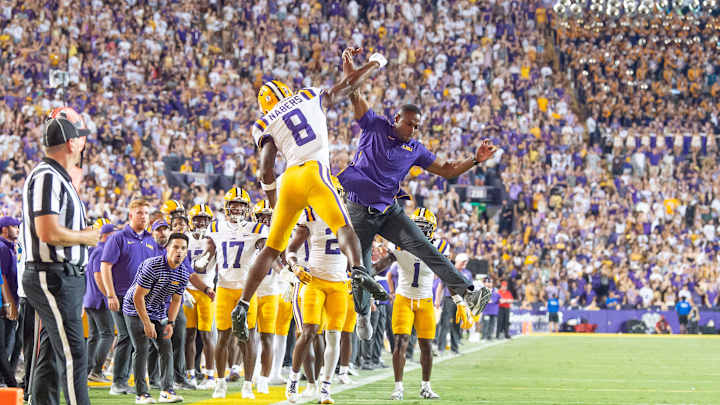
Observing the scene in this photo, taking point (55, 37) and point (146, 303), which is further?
point (55, 37)

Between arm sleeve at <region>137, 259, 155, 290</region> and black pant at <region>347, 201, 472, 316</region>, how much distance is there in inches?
106

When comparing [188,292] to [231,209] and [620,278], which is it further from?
[620,278]

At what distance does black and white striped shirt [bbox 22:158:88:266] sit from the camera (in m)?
6.40

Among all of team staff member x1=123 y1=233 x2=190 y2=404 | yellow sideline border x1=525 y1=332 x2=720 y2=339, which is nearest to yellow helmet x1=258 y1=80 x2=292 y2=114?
team staff member x1=123 y1=233 x2=190 y2=404

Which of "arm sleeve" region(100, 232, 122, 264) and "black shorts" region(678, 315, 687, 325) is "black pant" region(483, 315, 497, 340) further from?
"arm sleeve" region(100, 232, 122, 264)

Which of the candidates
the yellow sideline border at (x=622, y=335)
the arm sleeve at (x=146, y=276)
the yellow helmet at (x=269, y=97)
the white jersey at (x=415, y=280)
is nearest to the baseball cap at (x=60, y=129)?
the yellow helmet at (x=269, y=97)

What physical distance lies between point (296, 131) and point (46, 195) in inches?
98.5

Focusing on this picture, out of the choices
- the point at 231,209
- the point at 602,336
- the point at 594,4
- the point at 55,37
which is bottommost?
the point at 602,336

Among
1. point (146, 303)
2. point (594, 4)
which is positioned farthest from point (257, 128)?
point (594, 4)

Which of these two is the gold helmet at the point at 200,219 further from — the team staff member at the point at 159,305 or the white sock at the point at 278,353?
the team staff member at the point at 159,305

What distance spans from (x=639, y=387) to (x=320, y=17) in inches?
1131

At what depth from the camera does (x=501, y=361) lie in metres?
18.2

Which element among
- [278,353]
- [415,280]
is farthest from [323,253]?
[278,353]

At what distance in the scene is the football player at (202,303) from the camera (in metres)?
→ 12.0
